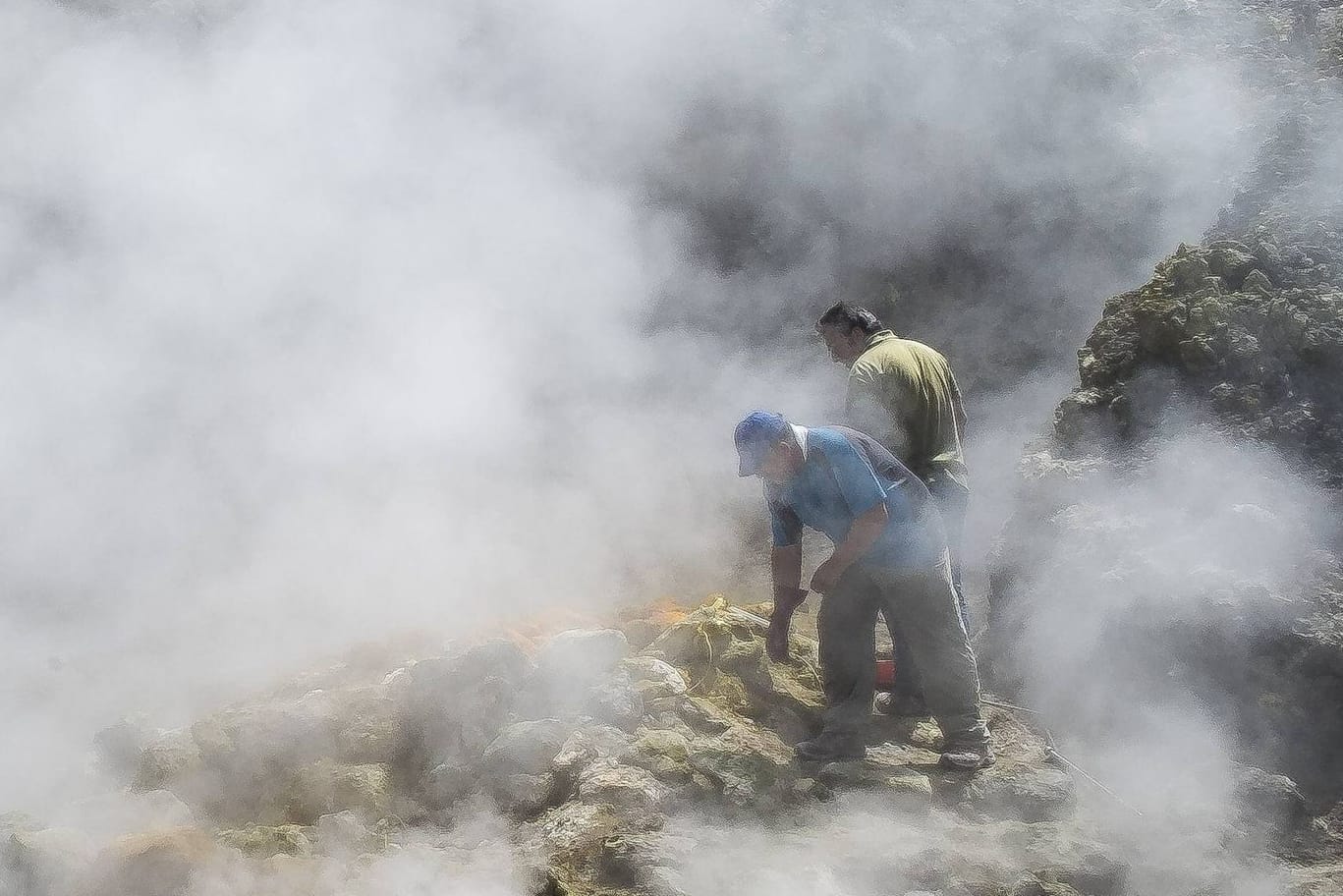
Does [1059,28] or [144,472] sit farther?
[1059,28]

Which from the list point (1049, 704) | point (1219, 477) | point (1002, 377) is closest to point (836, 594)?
point (1049, 704)

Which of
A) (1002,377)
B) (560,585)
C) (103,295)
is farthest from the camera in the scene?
(1002,377)

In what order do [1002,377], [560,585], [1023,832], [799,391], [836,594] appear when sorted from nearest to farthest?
1. [1023,832]
2. [836,594]
3. [560,585]
4. [1002,377]
5. [799,391]

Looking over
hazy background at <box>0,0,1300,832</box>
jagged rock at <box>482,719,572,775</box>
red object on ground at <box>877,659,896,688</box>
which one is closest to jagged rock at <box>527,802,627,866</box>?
jagged rock at <box>482,719,572,775</box>

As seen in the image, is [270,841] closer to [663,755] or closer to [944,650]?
[663,755]

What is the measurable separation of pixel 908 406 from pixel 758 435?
0.71 meters

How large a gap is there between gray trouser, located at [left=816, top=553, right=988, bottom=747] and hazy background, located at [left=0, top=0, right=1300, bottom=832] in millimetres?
1848

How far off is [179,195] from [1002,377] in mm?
4691

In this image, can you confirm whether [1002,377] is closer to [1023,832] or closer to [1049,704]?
[1049,704]

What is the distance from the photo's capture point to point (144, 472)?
205 inches

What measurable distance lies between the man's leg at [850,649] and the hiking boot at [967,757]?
270 millimetres

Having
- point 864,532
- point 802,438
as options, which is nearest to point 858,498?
point 864,532

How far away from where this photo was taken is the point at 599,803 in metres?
2.78

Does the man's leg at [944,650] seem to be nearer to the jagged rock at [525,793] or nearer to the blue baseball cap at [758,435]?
the blue baseball cap at [758,435]
